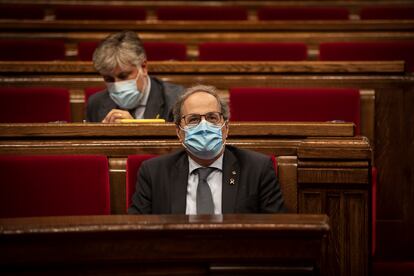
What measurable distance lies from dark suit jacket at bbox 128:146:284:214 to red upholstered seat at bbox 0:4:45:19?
1318 millimetres

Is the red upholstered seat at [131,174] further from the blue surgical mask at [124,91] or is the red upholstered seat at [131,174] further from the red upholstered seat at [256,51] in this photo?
the red upholstered seat at [256,51]

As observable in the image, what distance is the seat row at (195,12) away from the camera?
2.22 meters

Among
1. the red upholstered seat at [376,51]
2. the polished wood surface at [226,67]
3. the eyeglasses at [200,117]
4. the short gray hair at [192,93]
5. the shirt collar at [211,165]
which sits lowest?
the shirt collar at [211,165]

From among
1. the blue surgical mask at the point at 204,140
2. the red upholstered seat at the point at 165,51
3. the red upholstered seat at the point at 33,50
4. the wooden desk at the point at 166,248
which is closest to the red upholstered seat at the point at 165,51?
the red upholstered seat at the point at 165,51

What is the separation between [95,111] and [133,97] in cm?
8

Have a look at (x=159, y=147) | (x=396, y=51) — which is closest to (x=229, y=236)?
(x=159, y=147)

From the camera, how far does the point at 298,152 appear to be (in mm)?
990

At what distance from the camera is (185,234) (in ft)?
2.03

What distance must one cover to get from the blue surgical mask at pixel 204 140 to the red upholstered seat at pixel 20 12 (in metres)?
1.34

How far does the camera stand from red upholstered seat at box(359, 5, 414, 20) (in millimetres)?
2207

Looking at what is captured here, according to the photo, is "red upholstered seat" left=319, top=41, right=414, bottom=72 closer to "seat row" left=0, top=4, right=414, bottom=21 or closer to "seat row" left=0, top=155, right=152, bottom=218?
"seat row" left=0, top=4, right=414, bottom=21

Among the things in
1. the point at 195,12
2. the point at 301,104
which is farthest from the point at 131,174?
the point at 195,12

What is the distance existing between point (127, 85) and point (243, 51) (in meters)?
0.50

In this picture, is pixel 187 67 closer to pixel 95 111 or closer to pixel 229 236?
pixel 95 111
